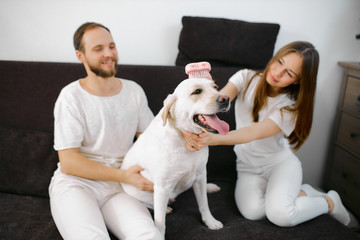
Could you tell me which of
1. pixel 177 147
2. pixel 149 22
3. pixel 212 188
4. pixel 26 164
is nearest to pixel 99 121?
pixel 177 147

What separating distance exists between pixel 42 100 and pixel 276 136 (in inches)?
64.4

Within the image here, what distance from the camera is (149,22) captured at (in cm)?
198

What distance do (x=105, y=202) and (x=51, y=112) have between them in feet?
2.71

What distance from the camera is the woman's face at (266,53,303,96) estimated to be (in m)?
1.32

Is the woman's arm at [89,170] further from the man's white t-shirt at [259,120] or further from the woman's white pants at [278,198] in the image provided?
the man's white t-shirt at [259,120]

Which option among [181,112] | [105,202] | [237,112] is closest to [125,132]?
[105,202]

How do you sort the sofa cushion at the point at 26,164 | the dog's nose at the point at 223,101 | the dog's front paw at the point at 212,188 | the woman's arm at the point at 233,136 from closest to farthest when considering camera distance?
the dog's nose at the point at 223,101 < the woman's arm at the point at 233,136 < the sofa cushion at the point at 26,164 < the dog's front paw at the point at 212,188

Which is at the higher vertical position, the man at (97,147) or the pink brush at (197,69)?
the pink brush at (197,69)

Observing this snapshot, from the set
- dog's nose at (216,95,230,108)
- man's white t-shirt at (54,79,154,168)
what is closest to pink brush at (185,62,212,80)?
dog's nose at (216,95,230,108)

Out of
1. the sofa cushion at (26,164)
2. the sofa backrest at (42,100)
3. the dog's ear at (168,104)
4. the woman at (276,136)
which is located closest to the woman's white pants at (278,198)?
the woman at (276,136)

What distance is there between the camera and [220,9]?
2.00m

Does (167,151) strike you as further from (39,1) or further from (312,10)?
(312,10)

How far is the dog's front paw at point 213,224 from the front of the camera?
1.36 m

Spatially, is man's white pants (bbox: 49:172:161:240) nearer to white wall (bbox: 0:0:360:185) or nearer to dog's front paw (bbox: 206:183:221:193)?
dog's front paw (bbox: 206:183:221:193)
